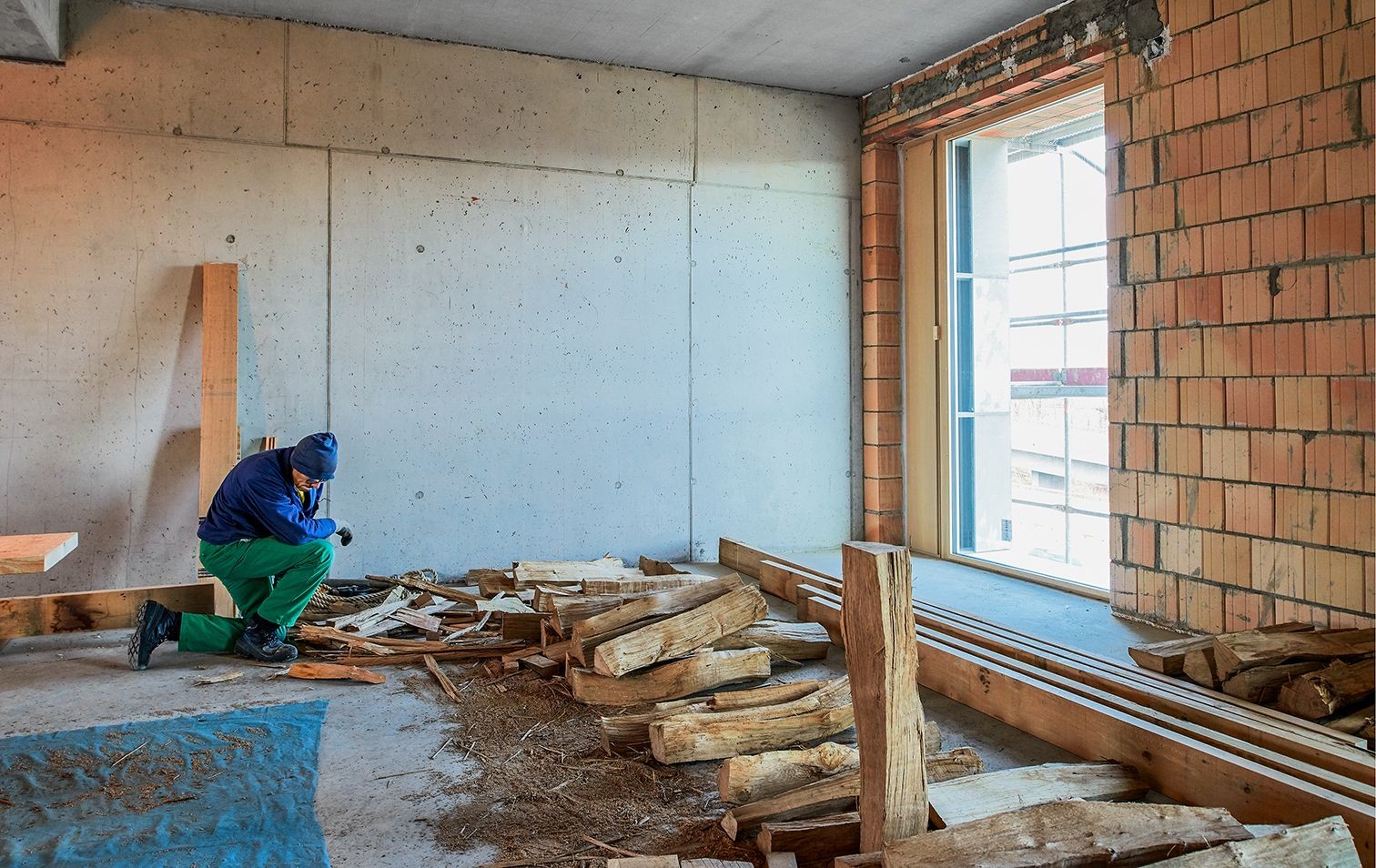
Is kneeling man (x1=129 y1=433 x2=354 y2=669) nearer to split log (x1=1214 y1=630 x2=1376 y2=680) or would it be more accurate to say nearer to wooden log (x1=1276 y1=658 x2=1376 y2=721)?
split log (x1=1214 y1=630 x2=1376 y2=680)

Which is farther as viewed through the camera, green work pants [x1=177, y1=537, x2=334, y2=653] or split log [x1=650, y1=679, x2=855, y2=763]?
green work pants [x1=177, y1=537, x2=334, y2=653]

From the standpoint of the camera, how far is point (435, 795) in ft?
9.88

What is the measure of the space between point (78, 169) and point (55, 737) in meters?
3.60

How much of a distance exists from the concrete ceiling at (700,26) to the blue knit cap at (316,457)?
2.88m

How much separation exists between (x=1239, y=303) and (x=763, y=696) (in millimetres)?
3183

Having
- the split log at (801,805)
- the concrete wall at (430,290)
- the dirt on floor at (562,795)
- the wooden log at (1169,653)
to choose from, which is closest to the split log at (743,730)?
the dirt on floor at (562,795)

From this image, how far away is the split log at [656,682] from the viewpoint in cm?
384

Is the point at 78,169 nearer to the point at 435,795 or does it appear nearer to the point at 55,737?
the point at 55,737

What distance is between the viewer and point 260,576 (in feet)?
15.1

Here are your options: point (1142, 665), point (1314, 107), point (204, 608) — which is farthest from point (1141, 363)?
point (204, 608)

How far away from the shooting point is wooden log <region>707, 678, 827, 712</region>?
11.5 feet

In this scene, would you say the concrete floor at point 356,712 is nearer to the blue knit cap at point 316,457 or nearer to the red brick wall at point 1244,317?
the red brick wall at point 1244,317

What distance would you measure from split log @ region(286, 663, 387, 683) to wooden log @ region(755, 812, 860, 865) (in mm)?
2353

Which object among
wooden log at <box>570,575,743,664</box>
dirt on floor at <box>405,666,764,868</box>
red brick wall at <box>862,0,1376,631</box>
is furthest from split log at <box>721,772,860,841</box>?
red brick wall at <box>862,0,1376,631</box>
